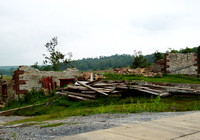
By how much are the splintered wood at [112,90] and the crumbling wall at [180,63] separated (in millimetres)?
7316

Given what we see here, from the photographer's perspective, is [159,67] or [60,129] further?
[159,67]

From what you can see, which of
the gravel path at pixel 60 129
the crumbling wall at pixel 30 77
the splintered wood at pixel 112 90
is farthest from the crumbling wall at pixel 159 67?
the gravel path at pixel 60 129

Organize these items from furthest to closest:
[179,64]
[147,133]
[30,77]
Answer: [179,64] < [30,77] < [147,133]

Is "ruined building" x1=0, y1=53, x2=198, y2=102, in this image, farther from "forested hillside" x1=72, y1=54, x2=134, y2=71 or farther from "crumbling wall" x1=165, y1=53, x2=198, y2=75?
"forested hillside" x1=72, y1=54, x2=134, y2=71

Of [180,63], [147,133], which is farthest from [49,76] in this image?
[147,133]

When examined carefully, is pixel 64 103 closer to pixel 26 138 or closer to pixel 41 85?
pixel 41 85

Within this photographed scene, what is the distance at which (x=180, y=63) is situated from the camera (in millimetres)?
20297

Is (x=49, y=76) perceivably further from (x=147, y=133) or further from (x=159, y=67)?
(x=147, y=133)

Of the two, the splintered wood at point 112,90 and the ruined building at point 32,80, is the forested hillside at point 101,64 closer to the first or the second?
the ruined building at point 32,80

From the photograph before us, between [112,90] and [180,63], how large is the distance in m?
Result: 9.47

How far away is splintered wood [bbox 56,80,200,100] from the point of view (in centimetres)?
1266

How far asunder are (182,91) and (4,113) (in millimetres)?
11028

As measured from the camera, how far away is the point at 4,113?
14.3 metres

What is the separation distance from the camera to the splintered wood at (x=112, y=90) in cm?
1266
